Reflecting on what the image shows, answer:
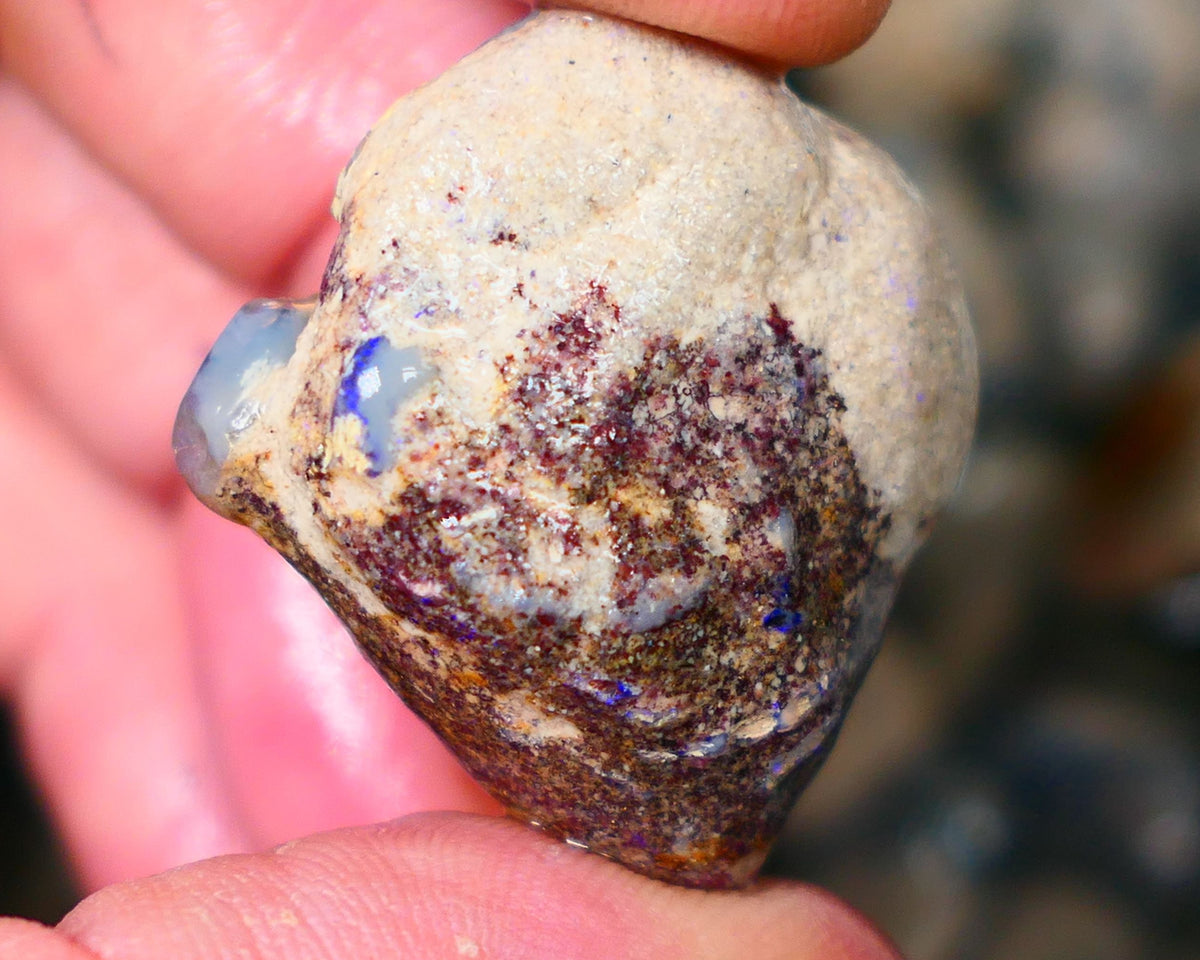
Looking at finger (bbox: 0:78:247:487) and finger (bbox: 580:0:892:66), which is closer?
finger (bbox: 580:0:892:66)

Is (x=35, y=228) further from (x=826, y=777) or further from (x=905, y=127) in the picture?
(x=826, y=777)

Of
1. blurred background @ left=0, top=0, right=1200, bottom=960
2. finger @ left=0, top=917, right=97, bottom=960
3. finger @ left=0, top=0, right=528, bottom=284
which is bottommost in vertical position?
blurred background @ left=0, top=0, right=1200, bottom=960

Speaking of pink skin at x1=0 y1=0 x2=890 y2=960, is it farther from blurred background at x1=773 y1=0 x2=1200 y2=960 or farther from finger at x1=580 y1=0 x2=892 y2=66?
blurred background at x1=773 y1=0 x2=1200 y2=960

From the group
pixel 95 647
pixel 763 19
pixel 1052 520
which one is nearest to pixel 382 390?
pixel 763 19

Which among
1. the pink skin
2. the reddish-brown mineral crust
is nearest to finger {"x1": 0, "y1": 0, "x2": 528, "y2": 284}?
the pink skin

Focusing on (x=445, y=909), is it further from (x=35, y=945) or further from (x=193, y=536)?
(x=193, y=536)

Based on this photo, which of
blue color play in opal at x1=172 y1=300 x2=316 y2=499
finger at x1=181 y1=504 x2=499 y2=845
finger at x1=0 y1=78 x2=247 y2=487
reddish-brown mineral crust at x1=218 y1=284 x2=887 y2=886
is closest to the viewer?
reddish-brown mineral crust at x1=218 y1=284 x2=887 y2=886

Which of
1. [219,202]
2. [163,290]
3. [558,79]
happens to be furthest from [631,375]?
[163,290]
